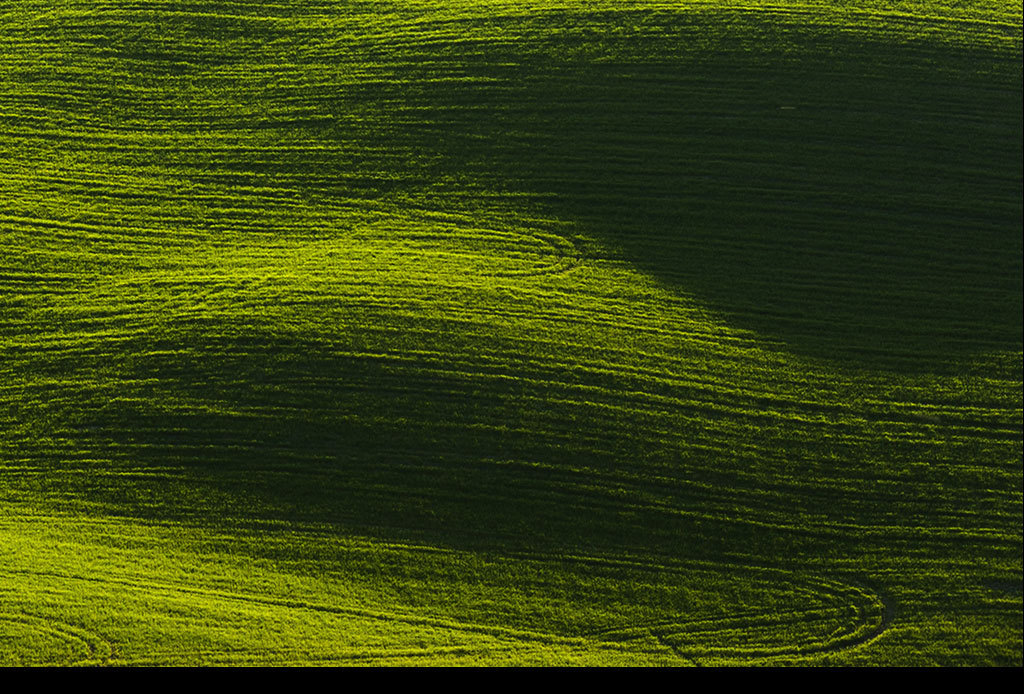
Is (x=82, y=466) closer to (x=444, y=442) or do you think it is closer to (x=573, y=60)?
(x=444, y=442)

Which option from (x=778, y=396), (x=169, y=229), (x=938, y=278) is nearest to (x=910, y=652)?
(x=778, y=396)

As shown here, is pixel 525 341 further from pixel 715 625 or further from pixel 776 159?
pixel 776 159

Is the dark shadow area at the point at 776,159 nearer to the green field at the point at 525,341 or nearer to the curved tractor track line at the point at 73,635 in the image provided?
the green field at the point at 525,341

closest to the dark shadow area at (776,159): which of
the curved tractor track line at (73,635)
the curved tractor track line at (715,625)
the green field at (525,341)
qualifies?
the green field at (525,341)

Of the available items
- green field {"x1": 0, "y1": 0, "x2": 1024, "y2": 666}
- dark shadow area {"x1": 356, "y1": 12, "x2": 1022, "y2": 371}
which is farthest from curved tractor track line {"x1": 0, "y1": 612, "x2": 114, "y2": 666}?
dark shadow area {"x1": 356, "y1": 12, "x2": 1022, "y2": 371}

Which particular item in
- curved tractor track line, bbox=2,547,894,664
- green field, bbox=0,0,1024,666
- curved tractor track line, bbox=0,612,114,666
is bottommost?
curved tractor track line, bbox=0,612,114,666

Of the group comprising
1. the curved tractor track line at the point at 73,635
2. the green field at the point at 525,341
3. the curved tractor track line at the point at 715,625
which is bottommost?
the curved tractor track line at the point at 73,635

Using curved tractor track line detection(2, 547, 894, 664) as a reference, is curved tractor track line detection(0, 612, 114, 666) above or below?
below

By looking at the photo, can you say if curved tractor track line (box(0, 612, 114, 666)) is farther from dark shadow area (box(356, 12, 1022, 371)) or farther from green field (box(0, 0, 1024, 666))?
dark shadow area (box(356, 12, 1022, 371))
